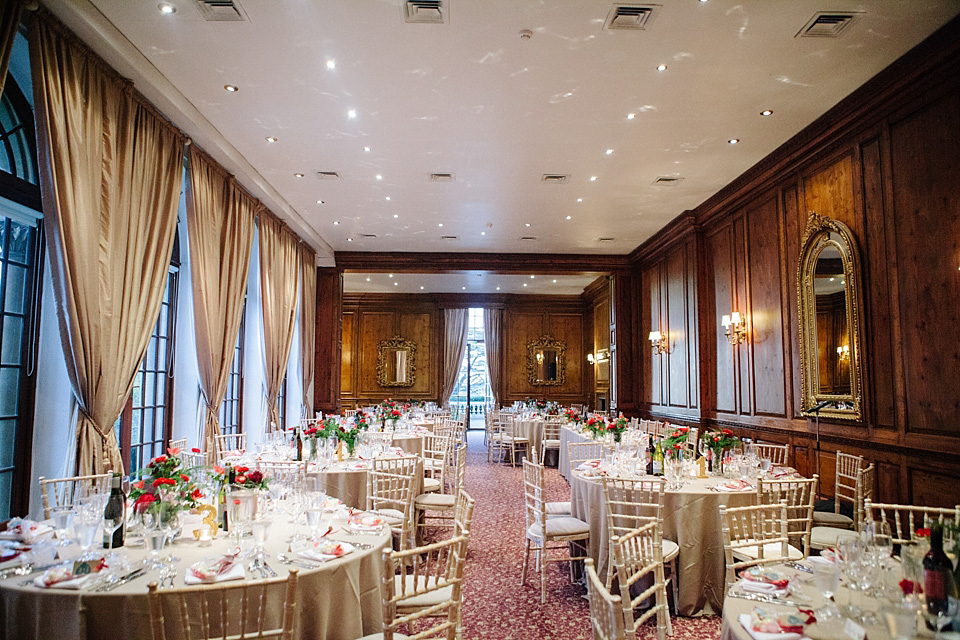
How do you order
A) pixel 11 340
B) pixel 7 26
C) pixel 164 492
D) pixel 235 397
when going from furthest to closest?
1. pixel 235 397
2. pixel 11 340
3. pixel 7 26
4. pixel 164 492

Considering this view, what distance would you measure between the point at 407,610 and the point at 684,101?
484cm

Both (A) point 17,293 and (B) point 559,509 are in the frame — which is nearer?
(A) point 17,293

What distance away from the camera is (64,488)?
314cm

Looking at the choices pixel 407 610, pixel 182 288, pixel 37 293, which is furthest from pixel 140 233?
pixel 407 610

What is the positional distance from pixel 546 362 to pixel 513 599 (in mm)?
13284

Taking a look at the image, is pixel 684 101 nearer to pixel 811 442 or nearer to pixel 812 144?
pixel 812 144

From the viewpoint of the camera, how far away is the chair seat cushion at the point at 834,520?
5.01m

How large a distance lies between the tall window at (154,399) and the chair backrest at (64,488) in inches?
77.6

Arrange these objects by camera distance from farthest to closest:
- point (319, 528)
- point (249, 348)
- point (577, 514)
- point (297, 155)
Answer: point (249, 348), point (297, 155), point (577, 514), point (319, 528)

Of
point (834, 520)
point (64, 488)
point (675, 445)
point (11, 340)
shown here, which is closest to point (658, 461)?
point (675, 445)

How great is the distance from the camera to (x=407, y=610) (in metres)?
3.30

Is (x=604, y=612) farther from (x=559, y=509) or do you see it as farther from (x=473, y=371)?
(x=473, y=371)

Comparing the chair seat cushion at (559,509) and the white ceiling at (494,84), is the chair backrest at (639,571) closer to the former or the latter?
the chair seat cushion at (559,509)

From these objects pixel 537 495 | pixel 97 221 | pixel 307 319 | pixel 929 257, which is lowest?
pixel 537 495
